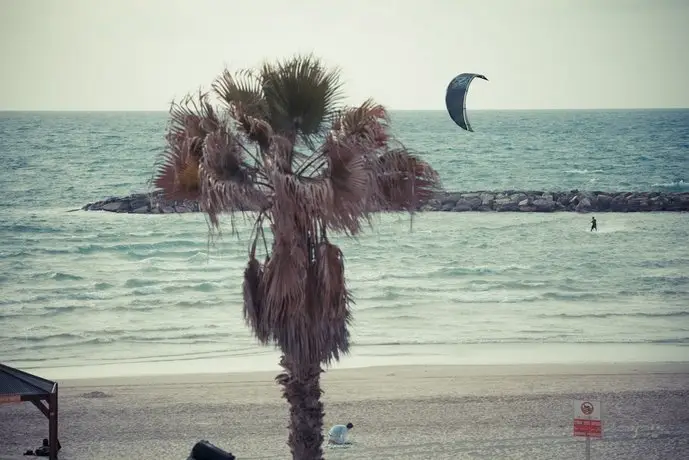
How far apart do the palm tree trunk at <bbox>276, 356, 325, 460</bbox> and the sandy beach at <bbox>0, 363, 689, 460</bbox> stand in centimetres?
361

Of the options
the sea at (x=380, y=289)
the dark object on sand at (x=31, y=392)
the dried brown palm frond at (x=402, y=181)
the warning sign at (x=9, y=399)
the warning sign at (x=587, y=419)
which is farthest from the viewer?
the sea at (x=380, y=289)

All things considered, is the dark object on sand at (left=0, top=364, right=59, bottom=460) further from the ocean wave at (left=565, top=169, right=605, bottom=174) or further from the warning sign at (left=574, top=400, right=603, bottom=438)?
the ocean wave at (left=565, top=169, right=605, bottom=174)

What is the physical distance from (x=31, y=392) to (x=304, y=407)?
4.66 m

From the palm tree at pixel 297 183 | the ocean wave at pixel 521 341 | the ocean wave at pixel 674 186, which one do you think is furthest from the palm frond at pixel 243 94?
the ocean wave at pixel 674 186

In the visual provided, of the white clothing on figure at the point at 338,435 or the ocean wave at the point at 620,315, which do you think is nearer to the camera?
the white clothing on figure at the point at 338,435

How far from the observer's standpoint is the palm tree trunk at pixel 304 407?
11594mm

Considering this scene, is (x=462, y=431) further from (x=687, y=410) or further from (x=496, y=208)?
(x=496, y=208)

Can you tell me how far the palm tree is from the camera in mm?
10930

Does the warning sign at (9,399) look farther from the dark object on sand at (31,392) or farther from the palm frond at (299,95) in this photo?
the palm frond at (299,95)

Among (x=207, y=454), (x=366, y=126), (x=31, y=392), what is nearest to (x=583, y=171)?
(x=31, y=392)

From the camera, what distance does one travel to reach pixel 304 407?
11.7m

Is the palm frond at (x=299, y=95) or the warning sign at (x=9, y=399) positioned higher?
the palm frond at (x=299, y=95)

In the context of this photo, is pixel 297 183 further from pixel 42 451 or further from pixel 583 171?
pixel 583 171

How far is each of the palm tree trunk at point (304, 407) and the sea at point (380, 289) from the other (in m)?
5.39
